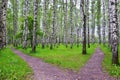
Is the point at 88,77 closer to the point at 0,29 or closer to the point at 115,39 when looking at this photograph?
the point at 115,39

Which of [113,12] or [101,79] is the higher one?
[113,12]

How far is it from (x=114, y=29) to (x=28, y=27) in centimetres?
2870

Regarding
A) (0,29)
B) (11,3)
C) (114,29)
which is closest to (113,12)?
(114,29)

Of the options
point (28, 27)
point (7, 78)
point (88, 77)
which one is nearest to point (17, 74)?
point (7, 78)

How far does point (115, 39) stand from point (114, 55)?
1377 mm

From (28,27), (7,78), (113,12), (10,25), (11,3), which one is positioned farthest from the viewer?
(10,25)

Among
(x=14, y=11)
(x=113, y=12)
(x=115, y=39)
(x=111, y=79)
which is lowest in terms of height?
(x=111, y=79)

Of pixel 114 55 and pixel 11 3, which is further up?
pixel 11 3

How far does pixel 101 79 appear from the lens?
40.8 ft

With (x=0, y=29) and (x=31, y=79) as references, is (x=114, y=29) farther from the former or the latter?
(x=0, y=29)

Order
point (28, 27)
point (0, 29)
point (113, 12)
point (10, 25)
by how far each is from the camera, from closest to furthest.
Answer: point (113, 12) < point (0, 29) < point (28, 27) < point (10, 25)

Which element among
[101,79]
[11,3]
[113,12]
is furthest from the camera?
[11,3]

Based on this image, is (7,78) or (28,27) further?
(28,27)

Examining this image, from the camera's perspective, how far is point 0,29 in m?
21.0
